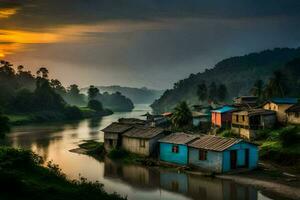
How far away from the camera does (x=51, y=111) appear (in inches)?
5344

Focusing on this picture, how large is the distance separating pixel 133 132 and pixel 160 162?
7711mm

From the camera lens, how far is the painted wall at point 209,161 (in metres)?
41.0

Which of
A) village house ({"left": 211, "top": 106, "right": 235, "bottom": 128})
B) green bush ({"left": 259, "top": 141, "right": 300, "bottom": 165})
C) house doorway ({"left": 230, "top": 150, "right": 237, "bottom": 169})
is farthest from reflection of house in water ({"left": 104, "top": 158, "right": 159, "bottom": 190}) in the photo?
village house ({"left": 211, "top": 106, "right": 235, "bottom": 128})

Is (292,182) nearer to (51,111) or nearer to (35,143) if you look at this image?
(35,143)

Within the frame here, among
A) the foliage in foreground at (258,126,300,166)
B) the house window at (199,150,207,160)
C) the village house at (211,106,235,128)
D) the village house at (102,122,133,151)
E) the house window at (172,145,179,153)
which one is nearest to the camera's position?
the house window at (199,150,207,160)

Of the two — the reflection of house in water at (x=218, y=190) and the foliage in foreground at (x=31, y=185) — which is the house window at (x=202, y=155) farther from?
the foliage in foreground at (x=31, y=185)

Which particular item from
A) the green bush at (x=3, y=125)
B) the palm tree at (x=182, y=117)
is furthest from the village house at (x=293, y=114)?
the green bush at (x=3, y=125)

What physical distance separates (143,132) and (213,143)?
12379mm

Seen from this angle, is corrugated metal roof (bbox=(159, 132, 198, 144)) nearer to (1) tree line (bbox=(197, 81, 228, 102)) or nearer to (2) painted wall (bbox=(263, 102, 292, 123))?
(2) painted wall (bbox=(263, 102, 292, 123))

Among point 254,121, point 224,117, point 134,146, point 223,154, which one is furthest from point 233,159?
point 224,117

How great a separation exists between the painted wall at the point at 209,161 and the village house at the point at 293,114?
69.9 ft

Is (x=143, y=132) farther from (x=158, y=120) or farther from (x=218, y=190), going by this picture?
(x=158, y=120)

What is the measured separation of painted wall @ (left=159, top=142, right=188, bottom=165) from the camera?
45250 millimetres

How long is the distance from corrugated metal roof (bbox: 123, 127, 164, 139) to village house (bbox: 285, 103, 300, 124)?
66.1ft
